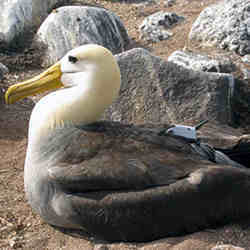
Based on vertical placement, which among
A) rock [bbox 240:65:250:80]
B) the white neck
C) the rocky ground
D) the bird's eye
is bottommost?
rock [bbox 240:65:250:80]

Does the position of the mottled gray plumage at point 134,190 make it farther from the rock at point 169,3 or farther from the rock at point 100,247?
the rock at point 169,3

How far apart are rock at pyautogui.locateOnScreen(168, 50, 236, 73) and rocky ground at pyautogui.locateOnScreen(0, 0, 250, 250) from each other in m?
0.22

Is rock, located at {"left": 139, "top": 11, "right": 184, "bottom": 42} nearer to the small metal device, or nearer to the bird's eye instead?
the small metal device

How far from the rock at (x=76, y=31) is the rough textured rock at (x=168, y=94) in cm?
278

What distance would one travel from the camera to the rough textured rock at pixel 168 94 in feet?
20.5

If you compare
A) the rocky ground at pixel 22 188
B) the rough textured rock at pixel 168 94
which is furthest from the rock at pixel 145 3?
the rough textured rock at pixel 168 94

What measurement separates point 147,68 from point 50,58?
3.10m

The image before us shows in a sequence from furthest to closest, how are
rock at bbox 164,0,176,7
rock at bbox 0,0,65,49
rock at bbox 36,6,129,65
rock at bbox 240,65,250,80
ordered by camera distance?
rock at bbox 164,0,176,7 < rock at bbox 0,0,65,49 < rock at bbox 36,6,129,65 < rock at bbox 240,65,250,80

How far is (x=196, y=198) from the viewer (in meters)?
3.86

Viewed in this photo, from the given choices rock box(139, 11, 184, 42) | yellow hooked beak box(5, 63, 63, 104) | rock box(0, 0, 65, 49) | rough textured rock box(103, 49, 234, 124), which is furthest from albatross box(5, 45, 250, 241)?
rock box(139, 11, 184, 42)

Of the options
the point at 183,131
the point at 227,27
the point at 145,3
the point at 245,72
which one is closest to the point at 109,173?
the point at 183,131

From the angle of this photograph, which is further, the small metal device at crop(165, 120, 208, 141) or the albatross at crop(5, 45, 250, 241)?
the small metal device at crop(165, 120, 208, 141)

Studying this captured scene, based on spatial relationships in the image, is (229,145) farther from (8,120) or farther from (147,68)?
(8,120)

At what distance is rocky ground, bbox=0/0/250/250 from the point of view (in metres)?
3.99
